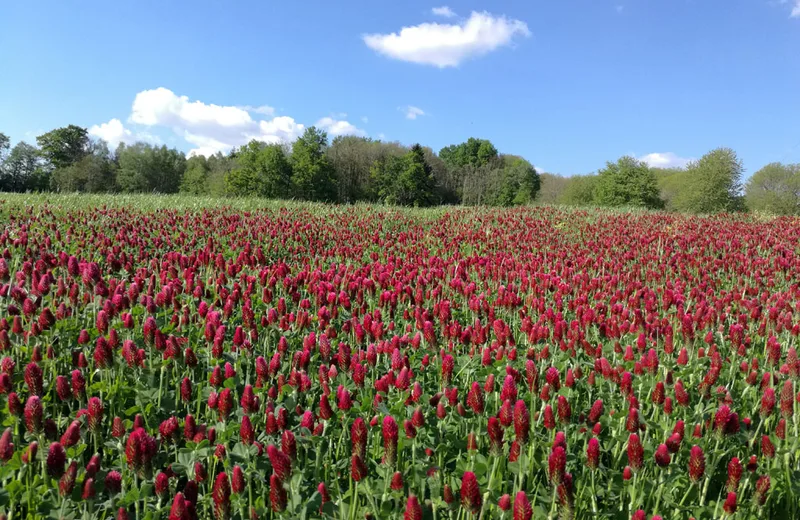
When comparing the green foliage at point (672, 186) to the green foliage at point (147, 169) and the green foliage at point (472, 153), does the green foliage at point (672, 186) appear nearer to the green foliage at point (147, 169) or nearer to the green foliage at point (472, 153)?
the green foliage at point (472, 153)

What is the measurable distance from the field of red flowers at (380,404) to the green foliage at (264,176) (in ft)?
197

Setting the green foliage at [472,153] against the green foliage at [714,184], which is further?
the green foliage at [472,153]

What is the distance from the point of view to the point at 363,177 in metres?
78.9

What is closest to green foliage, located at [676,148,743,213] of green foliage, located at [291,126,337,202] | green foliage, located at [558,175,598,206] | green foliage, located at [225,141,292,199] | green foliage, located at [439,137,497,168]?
green foliage, located at [558,175,598,206]

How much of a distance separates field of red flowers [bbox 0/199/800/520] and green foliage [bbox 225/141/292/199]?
60033mm

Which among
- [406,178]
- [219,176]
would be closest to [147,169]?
[219,176]

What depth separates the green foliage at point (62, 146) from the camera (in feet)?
289

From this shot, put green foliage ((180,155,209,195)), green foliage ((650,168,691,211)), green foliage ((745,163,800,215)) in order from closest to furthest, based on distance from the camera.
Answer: green foliage ((650,168,691,211)) → green foliage ((745,163,800,215)) → green foliage ((180,155,209,195))

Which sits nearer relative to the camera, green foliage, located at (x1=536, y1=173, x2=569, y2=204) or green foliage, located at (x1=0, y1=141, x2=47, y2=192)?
green foliage, located at (x1=0, y1=141, x2=47, y2=192)

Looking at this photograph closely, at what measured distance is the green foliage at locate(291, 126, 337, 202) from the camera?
65.4 m

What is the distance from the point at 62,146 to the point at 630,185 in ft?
302

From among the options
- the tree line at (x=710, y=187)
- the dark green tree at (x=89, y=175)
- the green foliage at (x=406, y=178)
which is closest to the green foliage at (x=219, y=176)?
the dark green tree at (x=89, y=175)

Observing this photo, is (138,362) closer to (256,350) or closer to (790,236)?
(256,350)

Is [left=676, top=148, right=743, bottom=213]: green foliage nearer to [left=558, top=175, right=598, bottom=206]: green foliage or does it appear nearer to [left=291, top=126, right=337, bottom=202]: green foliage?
[left=558, top=175, right=598, bottom=206]: green foliage
